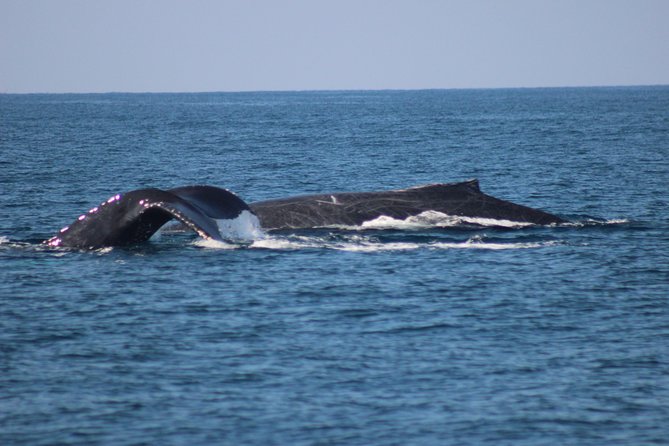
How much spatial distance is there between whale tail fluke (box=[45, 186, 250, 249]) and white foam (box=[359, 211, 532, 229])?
13.1 feet

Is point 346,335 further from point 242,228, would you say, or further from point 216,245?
point 242,228

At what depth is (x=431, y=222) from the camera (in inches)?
958

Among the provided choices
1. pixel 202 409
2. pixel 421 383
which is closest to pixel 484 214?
Answer: pixel 421 383

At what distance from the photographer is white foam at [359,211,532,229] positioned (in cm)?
2416

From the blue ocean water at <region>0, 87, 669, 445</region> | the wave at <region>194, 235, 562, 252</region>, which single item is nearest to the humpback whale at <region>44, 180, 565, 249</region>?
the blue ocean water at <region>0, 87, 669, 445</region>

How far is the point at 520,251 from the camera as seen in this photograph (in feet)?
71.5

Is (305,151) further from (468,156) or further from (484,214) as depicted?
(484,214)

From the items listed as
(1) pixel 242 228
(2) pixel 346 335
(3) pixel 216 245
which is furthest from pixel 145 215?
(2) pixel 346 335

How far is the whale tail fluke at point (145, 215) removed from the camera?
19281mm

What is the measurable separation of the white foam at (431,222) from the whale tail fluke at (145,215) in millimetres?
3999

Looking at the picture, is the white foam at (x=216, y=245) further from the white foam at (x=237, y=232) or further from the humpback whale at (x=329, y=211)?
the humpback whale at (x=329, y=211)

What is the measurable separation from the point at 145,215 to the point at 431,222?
7.11 metres

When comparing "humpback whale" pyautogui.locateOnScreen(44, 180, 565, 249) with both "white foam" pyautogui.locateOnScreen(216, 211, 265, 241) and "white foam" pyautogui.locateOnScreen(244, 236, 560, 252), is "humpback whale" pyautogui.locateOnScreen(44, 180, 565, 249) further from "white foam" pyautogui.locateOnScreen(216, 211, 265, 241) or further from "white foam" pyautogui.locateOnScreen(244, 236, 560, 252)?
"white foam" pyautogui.locateOnScreen(244, 236, 560, 252)

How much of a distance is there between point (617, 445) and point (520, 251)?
1058 centimetres
